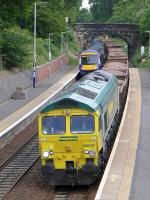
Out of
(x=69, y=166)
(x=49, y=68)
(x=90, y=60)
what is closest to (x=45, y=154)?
(x=69, y=166)

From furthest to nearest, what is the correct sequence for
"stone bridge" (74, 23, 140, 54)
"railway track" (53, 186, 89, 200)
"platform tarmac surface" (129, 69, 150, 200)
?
1. "stone bridge" (74, 23, 140, 54)
2. "railway track" (53, 186, 89, 200)
3. "platform tarmac surface" (129, 69, 150, 200)

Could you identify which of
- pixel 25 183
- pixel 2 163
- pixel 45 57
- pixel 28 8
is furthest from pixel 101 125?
pixel 45 57

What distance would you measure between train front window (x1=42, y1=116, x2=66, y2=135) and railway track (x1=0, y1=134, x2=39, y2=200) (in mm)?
2648

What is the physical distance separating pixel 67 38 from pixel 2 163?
7562 centimetres

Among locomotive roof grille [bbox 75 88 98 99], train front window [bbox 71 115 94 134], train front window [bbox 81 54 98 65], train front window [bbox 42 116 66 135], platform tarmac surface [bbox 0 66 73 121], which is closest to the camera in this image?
train front window [bbox 71 115 94 134]

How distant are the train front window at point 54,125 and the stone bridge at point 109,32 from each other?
96.0m

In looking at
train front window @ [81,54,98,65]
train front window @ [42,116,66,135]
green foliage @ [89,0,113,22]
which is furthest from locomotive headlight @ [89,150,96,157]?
green foliage @ [89,0,113,22]

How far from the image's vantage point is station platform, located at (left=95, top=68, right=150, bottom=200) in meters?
18.1

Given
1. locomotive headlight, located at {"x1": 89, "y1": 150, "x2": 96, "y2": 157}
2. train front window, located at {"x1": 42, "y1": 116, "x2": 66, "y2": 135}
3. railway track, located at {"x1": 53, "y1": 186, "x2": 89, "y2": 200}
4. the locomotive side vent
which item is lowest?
railway track, located at {"x1": 53, "y1": 186, "x2": 89, "y2": 200}

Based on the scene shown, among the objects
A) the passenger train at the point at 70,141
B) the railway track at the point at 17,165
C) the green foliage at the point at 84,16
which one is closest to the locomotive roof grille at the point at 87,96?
the passenger train at the point at 70,141

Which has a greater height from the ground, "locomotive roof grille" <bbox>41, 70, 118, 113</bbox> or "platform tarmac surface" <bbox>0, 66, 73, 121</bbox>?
"locomotive roof grille" <bbox>41, 70, 118, 113</bbox>

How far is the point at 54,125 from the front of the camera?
2078 centimetres

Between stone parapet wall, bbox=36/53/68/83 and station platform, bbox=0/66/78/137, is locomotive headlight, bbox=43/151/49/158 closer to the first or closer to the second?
station platform, bbox=0/66/78/137

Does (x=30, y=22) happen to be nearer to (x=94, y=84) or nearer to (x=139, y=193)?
(x=94, y=84)
